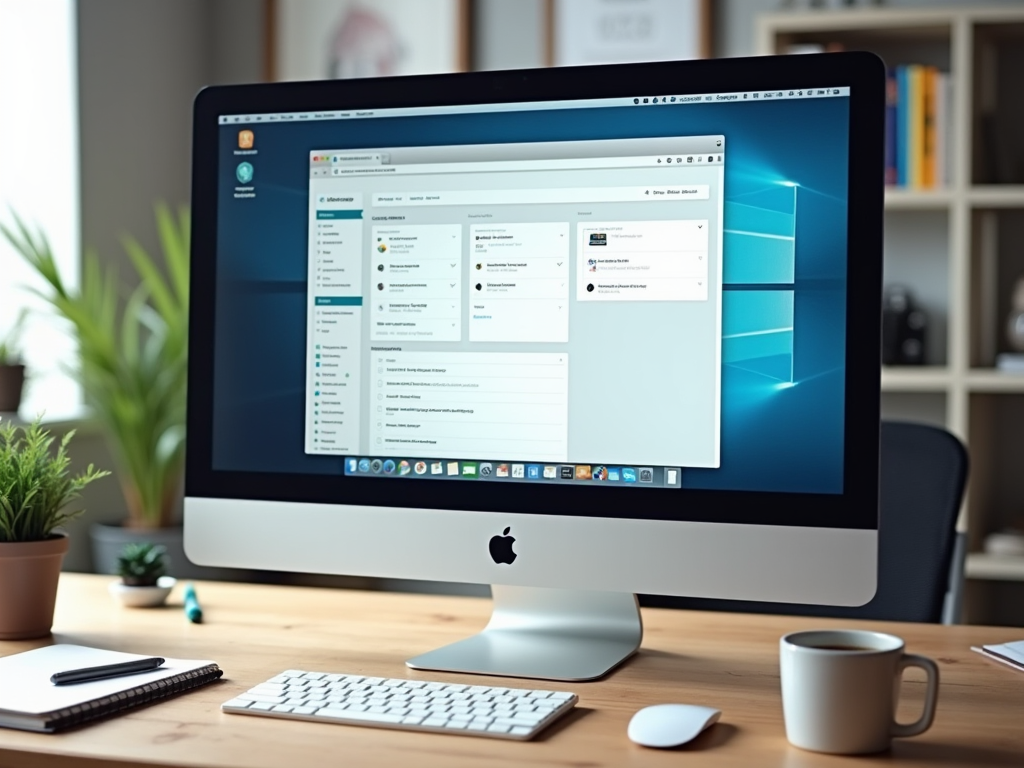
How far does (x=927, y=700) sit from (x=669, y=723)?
0.19 m

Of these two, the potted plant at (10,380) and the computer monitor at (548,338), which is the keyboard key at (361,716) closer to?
the computer monitor at (548,338)

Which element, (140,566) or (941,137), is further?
(941,137)

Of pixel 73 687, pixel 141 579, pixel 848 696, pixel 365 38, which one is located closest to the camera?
pixel 848 696

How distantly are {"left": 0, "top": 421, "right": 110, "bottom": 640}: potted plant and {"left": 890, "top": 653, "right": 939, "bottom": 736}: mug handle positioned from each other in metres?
0.86

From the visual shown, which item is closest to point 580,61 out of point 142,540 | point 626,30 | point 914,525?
point 626,30

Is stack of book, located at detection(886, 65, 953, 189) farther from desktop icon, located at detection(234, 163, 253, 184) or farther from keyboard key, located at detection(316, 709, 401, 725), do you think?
keyboard key, located at detection(316, 709, 401, 725)

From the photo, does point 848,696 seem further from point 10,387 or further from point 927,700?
A: point 10,387

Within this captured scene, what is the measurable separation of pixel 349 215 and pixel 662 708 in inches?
22.5

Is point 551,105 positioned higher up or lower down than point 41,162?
lower down

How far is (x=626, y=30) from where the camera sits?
341 cm

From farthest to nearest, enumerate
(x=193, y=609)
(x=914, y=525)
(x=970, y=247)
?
1. (x=970, y=247)
2. (x=914, y=525)
3. (x=193, y=609)

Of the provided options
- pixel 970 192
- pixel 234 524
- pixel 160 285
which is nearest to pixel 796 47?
pixel 970 192

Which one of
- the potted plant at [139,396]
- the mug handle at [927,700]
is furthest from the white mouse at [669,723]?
the potted plant at [139,396]

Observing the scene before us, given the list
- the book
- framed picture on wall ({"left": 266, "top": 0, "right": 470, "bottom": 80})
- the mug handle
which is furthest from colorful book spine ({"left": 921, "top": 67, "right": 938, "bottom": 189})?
the mug handle
